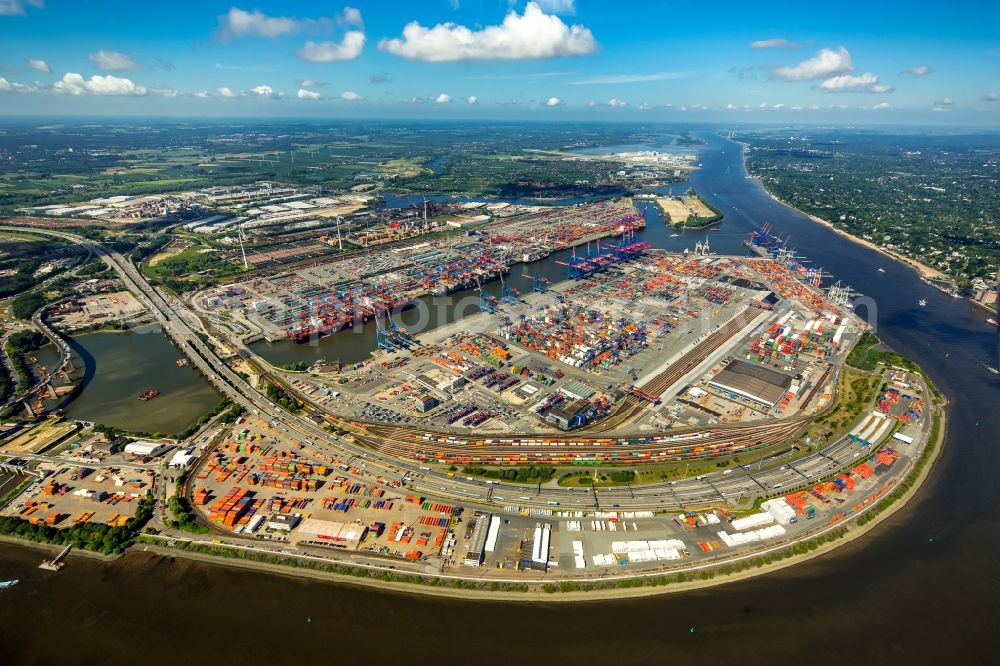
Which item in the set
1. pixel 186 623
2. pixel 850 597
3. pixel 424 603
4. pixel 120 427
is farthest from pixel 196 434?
pixel 850 597

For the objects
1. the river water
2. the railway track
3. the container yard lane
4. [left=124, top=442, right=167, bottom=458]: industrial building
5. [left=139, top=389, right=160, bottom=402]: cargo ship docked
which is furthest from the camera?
[left=139, top=389, right=160, bottom=402]: cargo ship docked

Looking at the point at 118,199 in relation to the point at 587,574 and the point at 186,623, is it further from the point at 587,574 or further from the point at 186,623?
the point at 587,574

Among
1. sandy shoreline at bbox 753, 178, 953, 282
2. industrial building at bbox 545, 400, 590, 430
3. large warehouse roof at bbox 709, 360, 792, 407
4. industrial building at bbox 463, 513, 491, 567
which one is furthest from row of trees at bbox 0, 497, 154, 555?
sandy shoreline at bbox 753, 178, 953, 282

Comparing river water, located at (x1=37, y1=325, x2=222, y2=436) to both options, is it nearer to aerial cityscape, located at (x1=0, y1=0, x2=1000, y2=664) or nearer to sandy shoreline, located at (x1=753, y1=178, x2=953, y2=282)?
aerial cityscape, located at (x1=0, y1=0, x2=1000, y2=664)

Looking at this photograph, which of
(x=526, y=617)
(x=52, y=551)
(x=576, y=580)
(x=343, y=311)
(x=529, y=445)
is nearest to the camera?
(x=526, y=617)

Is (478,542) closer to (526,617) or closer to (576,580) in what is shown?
(526,617)

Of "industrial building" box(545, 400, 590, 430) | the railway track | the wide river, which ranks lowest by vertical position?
the wide river

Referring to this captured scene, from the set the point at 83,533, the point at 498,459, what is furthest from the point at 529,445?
the point at 83,533
